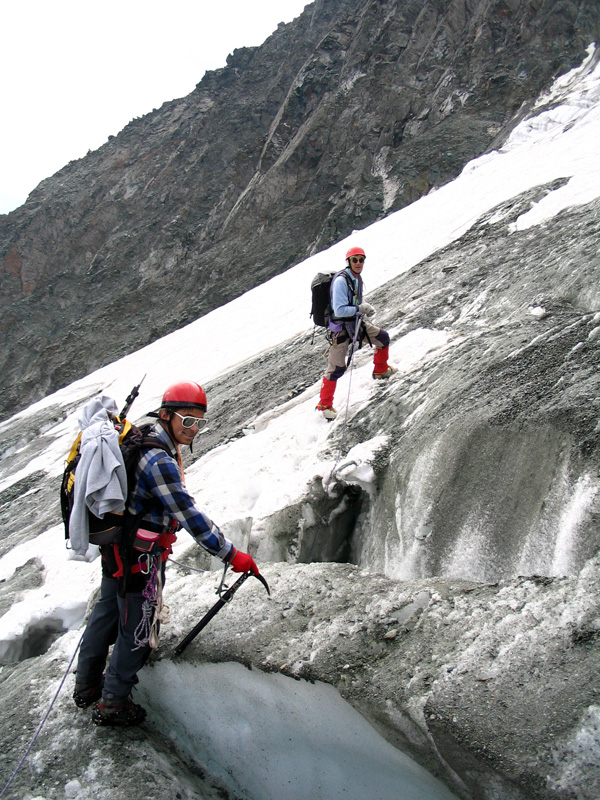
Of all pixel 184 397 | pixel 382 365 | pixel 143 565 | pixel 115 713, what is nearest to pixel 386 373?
pixel 382 365

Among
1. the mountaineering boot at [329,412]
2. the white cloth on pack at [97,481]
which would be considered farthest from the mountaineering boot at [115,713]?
the mountaineering boot at [329,412]

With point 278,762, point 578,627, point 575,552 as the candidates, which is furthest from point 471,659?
point 278,762

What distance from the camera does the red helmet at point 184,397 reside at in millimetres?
3268

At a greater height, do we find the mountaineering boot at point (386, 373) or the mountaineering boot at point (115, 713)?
the mountaineering boot at point (386, 373)

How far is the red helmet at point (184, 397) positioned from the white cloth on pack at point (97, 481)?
0.40 metres

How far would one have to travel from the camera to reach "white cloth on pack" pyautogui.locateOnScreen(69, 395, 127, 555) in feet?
9.43

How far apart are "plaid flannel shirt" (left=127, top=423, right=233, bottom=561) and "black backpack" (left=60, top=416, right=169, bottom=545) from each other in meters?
0.04

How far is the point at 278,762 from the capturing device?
2914mm

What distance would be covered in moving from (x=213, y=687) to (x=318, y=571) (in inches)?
37.2

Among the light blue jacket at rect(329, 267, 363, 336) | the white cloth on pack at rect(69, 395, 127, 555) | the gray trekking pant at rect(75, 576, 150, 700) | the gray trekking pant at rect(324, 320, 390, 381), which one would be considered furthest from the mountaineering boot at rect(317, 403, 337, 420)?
the white cloth on pack at rect(69, 395, 127, 555)

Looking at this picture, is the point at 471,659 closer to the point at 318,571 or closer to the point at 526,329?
the point at 318,571

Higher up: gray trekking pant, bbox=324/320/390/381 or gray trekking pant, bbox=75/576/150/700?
gray trekking pant, bbox=324/320/390/381

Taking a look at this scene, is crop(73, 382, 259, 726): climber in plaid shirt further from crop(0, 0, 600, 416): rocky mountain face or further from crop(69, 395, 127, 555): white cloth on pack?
crop(0, 0, 600, 416): rocky mountain face

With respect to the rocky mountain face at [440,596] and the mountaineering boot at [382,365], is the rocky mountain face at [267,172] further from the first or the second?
the rocky mountain face at [440,596]
